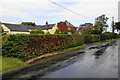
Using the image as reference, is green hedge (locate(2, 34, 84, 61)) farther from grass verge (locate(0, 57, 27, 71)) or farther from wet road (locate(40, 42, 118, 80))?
wet road (locate(40, 42, 118, 80))

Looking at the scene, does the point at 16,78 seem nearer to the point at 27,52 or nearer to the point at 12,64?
the point at 12,64

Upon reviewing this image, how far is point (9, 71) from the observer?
7727 millimetres

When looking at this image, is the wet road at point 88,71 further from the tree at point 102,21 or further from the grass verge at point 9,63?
the tree at point 102,21

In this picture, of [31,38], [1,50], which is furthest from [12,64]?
[31,38]

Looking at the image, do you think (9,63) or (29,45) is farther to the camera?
(29,45)

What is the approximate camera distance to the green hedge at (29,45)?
1008 cm

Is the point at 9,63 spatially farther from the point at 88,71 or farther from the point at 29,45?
the point at 88,71

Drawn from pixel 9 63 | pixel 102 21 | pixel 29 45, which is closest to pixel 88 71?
pixel 9 63

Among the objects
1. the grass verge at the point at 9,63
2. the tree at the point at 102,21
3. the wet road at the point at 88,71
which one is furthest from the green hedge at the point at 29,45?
the tree at the point at 102,21

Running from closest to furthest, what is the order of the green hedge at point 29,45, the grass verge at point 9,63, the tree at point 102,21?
the grass verge at point 9,63 → the green hedge at point 29,45 → the tree at point 102,21

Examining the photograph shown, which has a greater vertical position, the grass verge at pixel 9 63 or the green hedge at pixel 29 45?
the green hedge at pixel 29 45

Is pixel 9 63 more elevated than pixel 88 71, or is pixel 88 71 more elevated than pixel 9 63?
pixel 9 63

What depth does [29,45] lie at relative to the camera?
11.2 metres

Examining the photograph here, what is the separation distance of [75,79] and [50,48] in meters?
9.11
